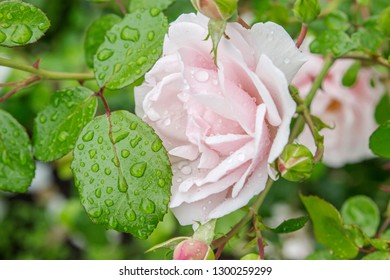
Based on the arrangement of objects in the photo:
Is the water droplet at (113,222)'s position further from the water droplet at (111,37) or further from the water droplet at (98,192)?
the water droplet at (111,37)

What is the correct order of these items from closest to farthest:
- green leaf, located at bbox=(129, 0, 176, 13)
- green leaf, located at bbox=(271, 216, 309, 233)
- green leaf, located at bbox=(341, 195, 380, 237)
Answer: green leaf, located at bbox=(271, 216, 309, 233) → green leaf, located at bbox=(129, 0, 176, 13) → green leaf, located at bbox=(341, 195, 380, 237)

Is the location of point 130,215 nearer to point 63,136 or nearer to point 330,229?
point 63,136

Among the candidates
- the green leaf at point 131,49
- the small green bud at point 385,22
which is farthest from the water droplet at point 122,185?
the small green bud at point 385,22

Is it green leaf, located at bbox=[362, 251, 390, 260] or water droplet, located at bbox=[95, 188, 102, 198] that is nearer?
water droplet, located at bbox=[95, 188, 102, 198]

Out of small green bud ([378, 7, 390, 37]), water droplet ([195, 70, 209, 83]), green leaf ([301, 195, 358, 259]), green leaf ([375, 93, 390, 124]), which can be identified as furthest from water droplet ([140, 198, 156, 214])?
green leaf ([375, 93, 390, 124])

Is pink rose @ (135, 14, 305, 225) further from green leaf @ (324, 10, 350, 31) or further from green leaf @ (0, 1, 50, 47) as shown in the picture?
green leaf @ (324, 10, 350, 31)
